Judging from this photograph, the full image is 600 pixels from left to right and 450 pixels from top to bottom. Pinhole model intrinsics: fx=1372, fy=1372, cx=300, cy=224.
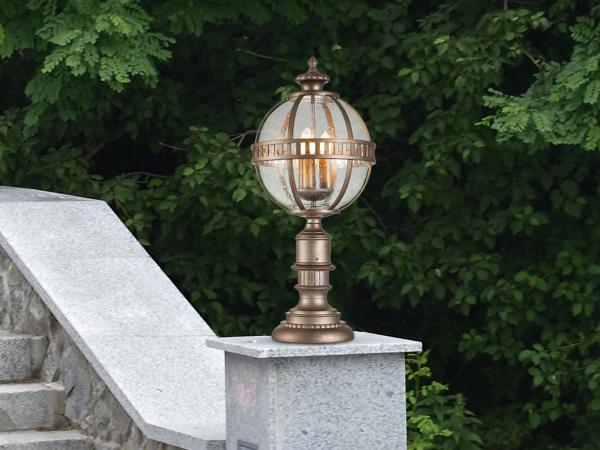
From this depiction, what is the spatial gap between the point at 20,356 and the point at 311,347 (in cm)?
253

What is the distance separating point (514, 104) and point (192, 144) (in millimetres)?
2272

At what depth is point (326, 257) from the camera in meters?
5.08

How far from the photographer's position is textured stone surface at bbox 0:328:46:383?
22.4 ft

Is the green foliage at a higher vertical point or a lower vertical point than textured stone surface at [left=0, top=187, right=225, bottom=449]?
lower

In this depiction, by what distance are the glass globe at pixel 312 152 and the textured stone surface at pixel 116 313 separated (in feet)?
3.37

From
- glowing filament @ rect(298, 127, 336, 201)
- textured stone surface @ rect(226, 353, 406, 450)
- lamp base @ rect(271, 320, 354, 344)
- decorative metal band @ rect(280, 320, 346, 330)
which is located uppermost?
glowing filament @ rect(298, 127, 336, 201)

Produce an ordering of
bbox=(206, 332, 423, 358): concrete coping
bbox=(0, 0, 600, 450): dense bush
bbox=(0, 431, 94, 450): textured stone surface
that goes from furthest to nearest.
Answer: bbox=(0, 0, 600, 450): dense bush
bbox=(0, 431, 94, 450): textured stone surface
bbox=(206, 332, 423, 358): concrete coping

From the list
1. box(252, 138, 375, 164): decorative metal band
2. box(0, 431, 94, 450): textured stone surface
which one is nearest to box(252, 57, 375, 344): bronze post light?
box(252, 138, 375, 164): decorative metal band

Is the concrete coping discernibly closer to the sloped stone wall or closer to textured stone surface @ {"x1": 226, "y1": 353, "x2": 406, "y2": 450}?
textured stone surface @ {"x1": 226, "y1": 353, "x2": 406, "y2": 450}

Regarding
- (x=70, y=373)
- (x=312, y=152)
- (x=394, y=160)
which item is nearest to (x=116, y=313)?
(x=70, y=373)

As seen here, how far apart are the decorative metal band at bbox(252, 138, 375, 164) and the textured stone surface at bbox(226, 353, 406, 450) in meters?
0.71

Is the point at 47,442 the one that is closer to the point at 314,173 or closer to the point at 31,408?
the point at 31,408

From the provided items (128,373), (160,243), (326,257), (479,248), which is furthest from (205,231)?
(326,257)

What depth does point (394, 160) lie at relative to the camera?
32.4 feet
